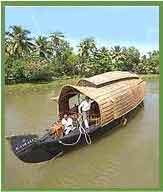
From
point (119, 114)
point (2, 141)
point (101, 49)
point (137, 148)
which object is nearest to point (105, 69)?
point (101, 49)

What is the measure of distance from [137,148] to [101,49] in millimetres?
6592

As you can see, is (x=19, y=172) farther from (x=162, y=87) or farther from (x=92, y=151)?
(x=162, y=87)

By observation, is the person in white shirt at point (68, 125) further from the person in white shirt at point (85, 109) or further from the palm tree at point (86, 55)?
the palm tree at point (86, 55)

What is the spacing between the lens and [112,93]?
25.3 ft

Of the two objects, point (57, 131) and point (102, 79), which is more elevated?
point (102, 79)

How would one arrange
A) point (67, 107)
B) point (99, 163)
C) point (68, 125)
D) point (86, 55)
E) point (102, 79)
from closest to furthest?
point (99, 163), point (68, 125), point (67, 107), point (102, 79), point (86, 55)

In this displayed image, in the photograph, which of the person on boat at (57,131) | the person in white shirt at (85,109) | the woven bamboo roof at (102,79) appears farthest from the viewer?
the woven bamboo roof at (102,79)

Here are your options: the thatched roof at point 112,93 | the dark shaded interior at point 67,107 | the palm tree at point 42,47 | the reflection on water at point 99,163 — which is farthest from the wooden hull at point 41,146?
the palm tree at point 42,47

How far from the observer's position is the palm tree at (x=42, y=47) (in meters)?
12.7

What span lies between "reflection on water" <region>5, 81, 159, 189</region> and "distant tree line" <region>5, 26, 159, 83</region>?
158 inches

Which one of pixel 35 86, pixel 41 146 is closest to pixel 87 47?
pixel 35 86

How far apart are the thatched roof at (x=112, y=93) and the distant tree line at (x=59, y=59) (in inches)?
132

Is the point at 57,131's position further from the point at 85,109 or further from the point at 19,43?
the point at 19,43

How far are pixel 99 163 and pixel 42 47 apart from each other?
728cm
